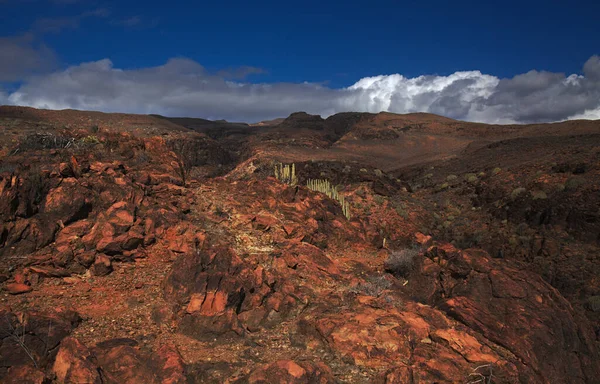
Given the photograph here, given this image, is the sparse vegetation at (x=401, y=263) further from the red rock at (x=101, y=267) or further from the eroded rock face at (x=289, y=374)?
the red rock at (x=101, y=267)

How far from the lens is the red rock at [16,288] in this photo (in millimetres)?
5969

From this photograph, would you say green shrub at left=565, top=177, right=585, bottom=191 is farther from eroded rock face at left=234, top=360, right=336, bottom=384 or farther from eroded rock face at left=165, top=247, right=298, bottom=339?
eroded rock face at left=234, top=360, right=336, bottom=384

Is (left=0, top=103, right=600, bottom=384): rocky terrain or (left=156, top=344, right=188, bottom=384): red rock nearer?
(left=156, top=344, right=188, bottom=384): red rock

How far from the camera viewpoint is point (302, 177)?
887 inches

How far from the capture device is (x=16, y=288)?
6.01 meters

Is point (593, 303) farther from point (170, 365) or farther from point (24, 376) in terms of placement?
point (24, 376)

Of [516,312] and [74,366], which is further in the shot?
[516,312]

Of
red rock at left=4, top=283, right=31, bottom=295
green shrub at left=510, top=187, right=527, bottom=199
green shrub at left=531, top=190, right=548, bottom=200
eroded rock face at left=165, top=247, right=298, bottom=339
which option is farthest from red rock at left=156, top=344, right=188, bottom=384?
green shrub at left=510, top=187, right=527, bottom=199

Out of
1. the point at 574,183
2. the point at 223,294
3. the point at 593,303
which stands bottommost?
the point at 593,303

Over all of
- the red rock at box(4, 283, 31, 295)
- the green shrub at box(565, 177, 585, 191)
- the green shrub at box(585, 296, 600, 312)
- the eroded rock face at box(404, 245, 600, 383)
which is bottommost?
the green shrub at box(585, 296, 600, 312)

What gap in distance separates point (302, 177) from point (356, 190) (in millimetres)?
5033

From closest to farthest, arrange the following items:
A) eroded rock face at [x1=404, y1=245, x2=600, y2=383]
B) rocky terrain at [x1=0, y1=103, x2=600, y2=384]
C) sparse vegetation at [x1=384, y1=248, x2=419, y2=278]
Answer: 1. rocky terrain at [x1=0, y1=103, x2=600, y2=384]
2. eroded rock face at [x1=404, y1=245, x2=600, y2=383]
3. sparse vegetation at [x1=384, y1=248, x2=419, y2=278]

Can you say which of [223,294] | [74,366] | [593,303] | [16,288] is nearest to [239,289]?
[223,294]

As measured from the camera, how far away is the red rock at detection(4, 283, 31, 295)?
19.6 feet
